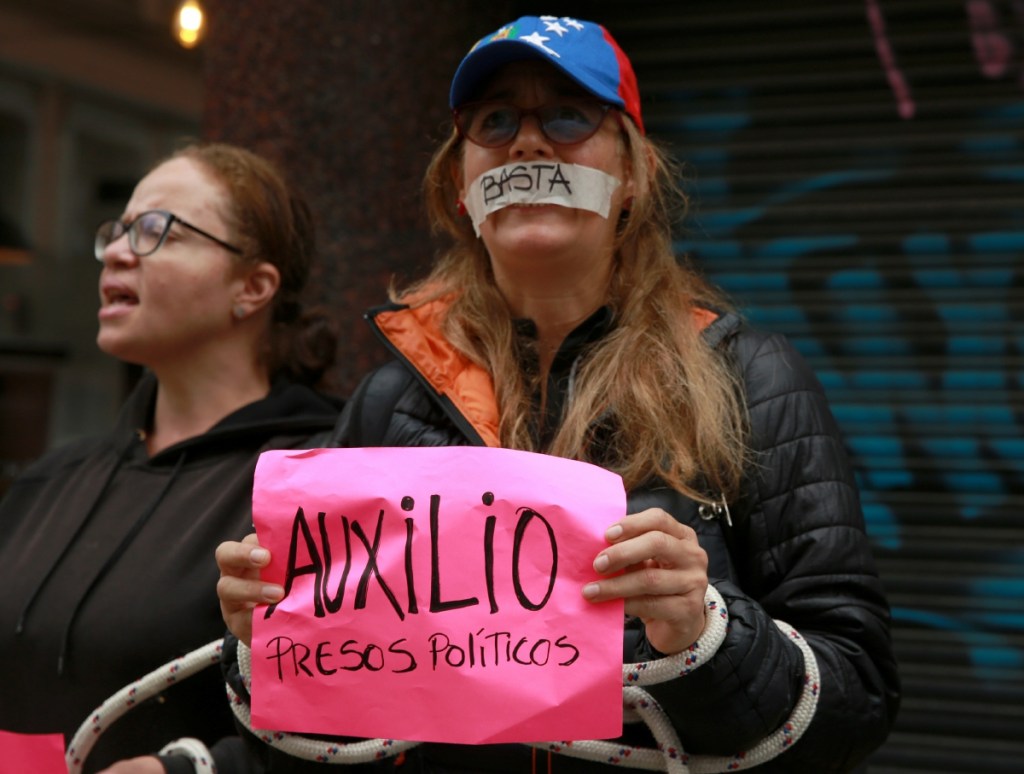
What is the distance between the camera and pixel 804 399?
6.75 feet

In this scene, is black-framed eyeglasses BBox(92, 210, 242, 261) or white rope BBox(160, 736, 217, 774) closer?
white rope BBox(160, 736, 217, 774)

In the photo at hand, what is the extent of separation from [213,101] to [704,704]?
9.05ft

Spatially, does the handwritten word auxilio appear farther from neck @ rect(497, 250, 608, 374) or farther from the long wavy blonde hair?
neck @ rect(497, 250, 608, 374)

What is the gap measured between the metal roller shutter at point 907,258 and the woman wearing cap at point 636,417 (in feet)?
5.75

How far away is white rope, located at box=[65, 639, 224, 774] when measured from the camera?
232cm

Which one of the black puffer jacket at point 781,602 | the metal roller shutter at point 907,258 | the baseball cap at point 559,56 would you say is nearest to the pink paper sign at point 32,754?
the black puffer jacket at point 781,602

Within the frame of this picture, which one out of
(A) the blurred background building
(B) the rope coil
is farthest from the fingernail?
(A) the blurred background building

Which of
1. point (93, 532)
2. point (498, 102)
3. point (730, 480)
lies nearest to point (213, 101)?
point (93, 532)

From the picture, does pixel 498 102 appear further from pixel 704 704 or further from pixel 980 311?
pixel 980 311

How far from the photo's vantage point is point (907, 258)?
3.95m

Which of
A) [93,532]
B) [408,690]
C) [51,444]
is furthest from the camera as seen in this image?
[51,444]

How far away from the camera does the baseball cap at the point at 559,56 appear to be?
2141mm

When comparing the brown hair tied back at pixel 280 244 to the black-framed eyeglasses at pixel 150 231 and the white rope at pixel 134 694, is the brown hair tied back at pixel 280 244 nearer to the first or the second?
the black-framed eyeglasses at pixel 150 231

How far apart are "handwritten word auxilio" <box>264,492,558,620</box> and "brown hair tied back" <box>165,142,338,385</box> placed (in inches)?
49.3
